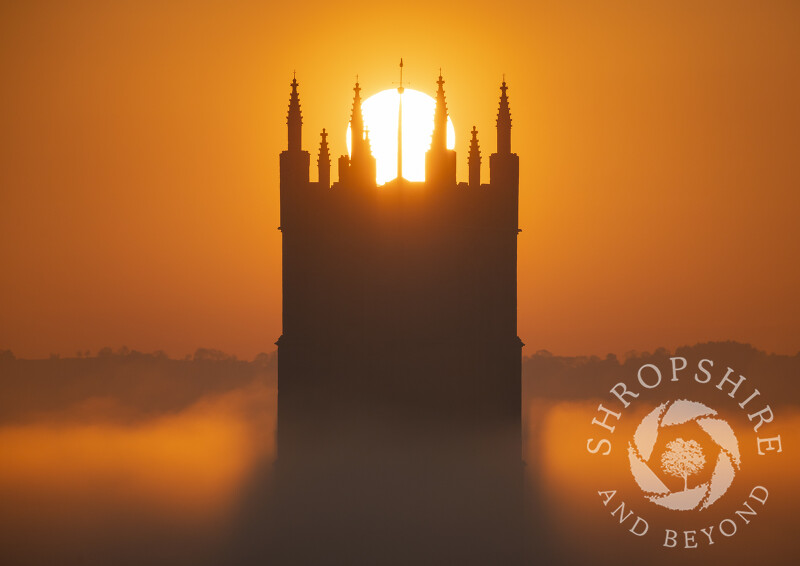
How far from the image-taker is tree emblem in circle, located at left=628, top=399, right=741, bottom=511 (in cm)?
2988

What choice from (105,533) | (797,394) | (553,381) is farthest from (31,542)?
(797,394)

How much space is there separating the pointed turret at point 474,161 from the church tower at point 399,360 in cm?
5

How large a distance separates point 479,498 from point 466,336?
A: 18.5ft

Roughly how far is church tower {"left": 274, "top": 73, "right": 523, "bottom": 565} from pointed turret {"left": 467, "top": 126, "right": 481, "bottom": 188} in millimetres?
51

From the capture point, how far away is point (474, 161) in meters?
30.9

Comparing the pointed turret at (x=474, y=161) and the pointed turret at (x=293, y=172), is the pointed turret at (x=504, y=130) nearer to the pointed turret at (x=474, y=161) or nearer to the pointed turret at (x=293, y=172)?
the pointed turret at (x=474, y=161)

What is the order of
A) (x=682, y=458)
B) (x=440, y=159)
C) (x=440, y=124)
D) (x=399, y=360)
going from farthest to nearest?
(x=682, y=458)
(x=440, y=159)
(x=440, y=124)
(x=399, y=360)

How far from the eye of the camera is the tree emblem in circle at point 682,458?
29875mm

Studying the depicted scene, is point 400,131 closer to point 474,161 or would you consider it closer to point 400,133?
point 400,133

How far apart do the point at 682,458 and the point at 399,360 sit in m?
11.1

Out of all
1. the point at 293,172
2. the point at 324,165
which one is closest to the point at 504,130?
the point at 324,165

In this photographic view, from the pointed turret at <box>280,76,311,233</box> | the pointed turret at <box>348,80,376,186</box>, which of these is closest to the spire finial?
the pointed turret at <box>348,80,376,186</box>

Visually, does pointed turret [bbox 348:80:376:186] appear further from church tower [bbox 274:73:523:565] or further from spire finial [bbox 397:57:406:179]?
spire finial [bbox 397:57:406:179]

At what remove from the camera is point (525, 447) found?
Result: 31.5 metres
